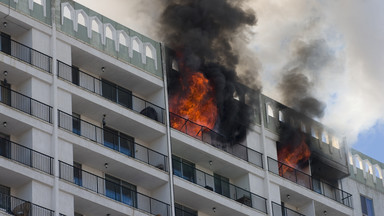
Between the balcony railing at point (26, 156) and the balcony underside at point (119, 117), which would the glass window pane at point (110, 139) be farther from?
the balcony railing at point (26, 156)

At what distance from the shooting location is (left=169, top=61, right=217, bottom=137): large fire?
74.1 metres

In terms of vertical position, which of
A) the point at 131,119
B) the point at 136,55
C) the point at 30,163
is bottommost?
the point at 30,163

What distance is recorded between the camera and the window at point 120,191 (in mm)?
68375

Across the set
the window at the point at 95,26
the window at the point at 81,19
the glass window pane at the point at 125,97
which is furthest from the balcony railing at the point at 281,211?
the window at the point at 81,19

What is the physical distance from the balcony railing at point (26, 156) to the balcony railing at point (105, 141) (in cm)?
269

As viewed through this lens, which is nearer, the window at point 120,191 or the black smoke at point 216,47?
the window at point 120,191

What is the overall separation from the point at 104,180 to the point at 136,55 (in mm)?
8536

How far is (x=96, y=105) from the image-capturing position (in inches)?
2717

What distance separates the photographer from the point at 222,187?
2955 inches

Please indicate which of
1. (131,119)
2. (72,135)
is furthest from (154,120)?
(72,135)

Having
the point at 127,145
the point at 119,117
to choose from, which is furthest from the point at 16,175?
the point at 127,145

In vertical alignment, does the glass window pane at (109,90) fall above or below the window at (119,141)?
above

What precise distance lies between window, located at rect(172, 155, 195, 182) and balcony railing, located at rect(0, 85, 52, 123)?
379 inches

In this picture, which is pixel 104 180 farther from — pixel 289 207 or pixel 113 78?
pixel 289 207
